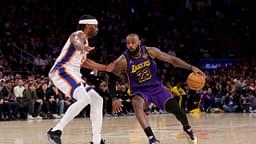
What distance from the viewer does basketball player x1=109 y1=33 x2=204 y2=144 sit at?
883cm

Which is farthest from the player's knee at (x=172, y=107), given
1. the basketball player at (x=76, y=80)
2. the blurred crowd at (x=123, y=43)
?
the blurred crowd at (x=123, y=43)

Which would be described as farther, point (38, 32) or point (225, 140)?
point (38, 32)

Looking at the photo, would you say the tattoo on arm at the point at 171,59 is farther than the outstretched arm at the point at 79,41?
Yes

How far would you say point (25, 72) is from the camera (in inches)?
934

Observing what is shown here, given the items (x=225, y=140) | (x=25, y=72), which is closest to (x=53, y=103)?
(x=25, y=72)

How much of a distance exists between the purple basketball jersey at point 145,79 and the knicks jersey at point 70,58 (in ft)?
2.45

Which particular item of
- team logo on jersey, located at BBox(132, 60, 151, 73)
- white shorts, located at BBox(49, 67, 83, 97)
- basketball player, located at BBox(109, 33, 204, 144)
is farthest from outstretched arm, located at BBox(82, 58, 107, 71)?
team logo on jersey, located at BBox(132, 60, 151, 73)

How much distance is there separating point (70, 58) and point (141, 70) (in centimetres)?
108

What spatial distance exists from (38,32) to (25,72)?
3995 millimetres

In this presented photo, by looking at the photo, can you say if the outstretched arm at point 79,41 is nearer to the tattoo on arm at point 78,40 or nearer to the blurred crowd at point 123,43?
the tattoo on arm at point 78,40

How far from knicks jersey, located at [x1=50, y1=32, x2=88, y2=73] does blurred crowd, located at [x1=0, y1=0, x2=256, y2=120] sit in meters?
10.5

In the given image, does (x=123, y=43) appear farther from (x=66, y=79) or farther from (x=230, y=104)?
(x=66, y=79)

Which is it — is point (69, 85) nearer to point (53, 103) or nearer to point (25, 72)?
point (53, 103)

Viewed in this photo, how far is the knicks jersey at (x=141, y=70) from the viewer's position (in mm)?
8891
